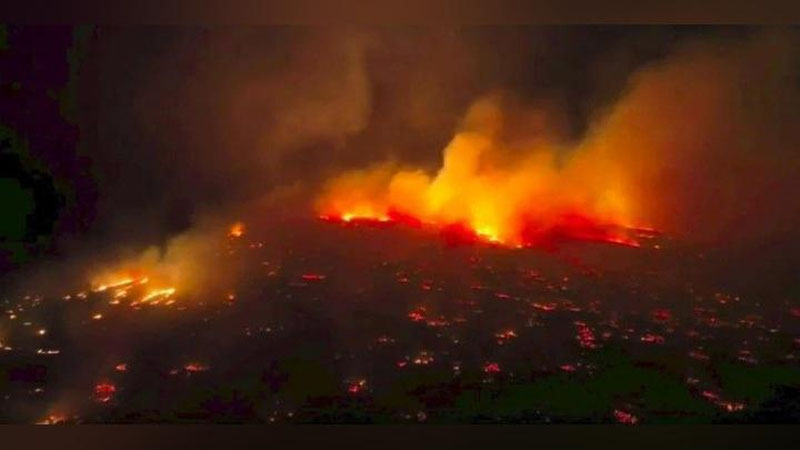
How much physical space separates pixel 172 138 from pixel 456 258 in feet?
3.68

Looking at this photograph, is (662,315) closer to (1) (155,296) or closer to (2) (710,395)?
(2) (710,395)

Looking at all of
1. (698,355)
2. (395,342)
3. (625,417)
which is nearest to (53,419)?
(395,342)

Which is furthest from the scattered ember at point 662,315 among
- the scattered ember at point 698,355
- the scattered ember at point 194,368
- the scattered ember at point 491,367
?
the scattered ember at point 194,368

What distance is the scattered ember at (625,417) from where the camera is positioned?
10.1 feet

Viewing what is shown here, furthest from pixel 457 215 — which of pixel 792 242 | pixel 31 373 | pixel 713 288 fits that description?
pixel 31 373

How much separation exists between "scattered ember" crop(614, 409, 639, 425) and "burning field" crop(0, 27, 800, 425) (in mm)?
→ 10

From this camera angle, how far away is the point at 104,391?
3084mm

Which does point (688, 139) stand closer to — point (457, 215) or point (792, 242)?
point (792, 242)

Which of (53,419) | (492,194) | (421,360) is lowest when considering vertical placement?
(53,419)

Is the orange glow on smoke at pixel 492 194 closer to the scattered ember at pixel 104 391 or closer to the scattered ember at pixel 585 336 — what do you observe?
the scattered ember at pixel 585 336

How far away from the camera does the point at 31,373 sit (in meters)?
3.08

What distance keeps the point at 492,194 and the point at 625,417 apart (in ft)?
3.06

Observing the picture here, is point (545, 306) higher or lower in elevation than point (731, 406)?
higher

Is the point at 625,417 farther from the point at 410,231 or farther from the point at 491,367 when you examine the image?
the point at 410,231
